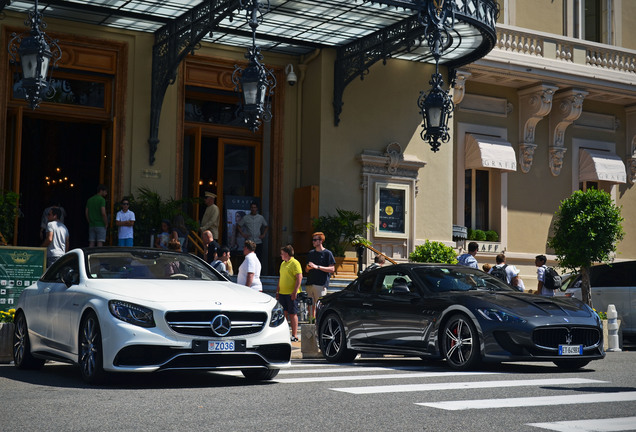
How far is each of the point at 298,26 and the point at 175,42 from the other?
9.30ft

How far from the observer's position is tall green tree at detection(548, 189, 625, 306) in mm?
21422

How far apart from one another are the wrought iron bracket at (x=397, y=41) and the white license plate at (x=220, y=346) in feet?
37.1

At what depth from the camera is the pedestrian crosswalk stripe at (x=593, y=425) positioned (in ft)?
21.7

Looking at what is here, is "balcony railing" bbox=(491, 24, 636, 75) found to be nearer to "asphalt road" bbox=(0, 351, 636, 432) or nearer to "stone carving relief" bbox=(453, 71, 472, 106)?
"stone carving relief" bbox=(453, 71, 472, 106)

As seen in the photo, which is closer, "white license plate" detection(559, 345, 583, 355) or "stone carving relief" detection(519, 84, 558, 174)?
"white license plate" detection(559, 345, 583, 355)

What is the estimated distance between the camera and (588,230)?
21578 mm

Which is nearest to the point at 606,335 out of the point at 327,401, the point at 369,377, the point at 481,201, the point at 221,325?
the point at 369,377

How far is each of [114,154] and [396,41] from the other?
680cm

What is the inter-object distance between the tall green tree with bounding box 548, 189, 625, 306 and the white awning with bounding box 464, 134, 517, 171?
14.8 feet

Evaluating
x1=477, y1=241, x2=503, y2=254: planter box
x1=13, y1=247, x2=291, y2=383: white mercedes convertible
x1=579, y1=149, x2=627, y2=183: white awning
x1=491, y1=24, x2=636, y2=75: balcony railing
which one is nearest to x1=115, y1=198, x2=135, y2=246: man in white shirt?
x1=13, y1=247, x2=291, y2=383: white mercedes convertible

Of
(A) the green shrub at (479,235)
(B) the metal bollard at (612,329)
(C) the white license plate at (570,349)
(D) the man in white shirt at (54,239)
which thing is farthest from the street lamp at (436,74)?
(C) the white license plate at (570,349)

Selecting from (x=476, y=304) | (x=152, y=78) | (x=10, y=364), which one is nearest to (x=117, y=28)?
(x=152, y=78)

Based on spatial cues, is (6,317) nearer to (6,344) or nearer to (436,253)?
(6,344)

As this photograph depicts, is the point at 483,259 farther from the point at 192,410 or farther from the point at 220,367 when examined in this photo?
the point at 192,410
